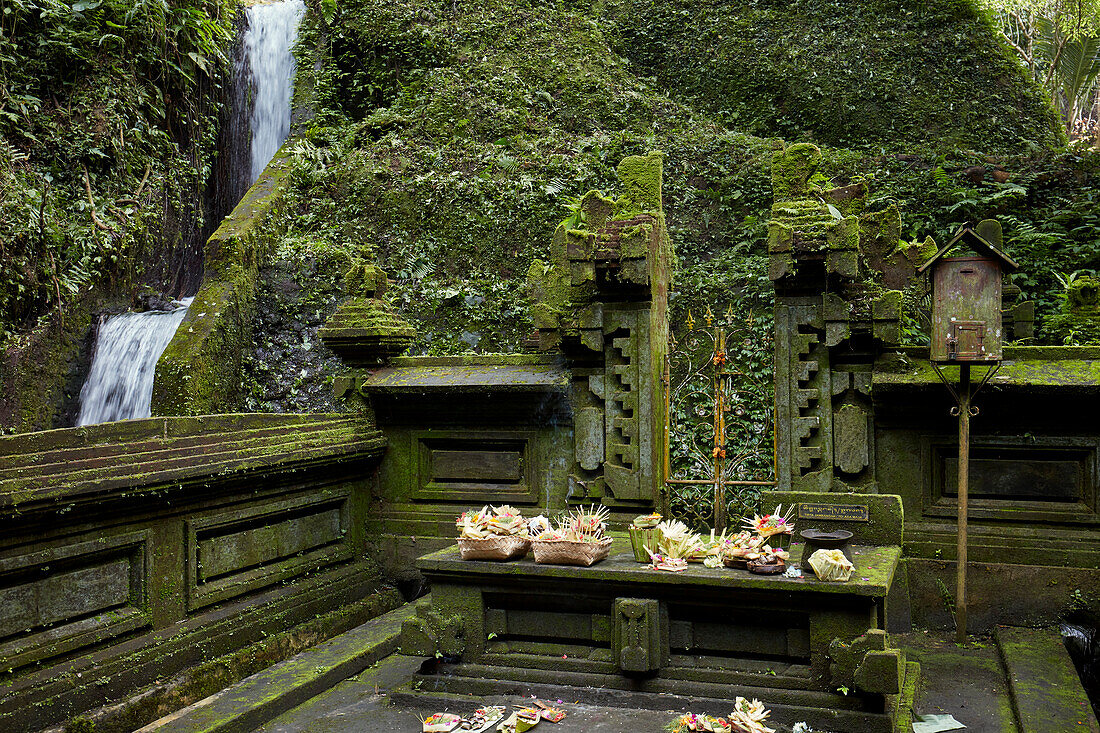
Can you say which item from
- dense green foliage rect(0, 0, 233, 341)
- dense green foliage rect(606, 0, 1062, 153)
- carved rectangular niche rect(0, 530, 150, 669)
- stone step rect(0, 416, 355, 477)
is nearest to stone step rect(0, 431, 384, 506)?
stone step rect(0, 416, 355, 477)

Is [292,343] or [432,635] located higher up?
[292,343]

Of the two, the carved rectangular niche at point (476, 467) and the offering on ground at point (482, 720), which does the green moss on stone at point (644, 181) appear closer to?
the carved rectangular niche at point (476, 467)

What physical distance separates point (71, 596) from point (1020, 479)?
22.4 feet

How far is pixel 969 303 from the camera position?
5652 mm

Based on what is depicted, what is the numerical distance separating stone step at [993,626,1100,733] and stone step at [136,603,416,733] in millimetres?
4520

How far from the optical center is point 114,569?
202 inches

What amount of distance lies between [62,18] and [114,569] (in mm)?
13445

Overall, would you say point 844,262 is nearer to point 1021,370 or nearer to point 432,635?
point 1021,370

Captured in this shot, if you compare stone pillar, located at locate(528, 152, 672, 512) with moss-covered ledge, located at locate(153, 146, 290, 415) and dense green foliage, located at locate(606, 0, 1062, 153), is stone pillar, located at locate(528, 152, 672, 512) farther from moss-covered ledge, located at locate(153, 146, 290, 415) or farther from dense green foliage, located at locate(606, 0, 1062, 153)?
dense green foliage, located at locate(606, 0, 1062, 153)

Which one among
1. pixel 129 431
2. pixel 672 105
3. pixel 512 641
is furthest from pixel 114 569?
pixel 672 105

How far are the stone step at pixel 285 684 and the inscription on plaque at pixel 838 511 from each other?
3.52m

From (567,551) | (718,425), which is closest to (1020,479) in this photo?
(718,425)

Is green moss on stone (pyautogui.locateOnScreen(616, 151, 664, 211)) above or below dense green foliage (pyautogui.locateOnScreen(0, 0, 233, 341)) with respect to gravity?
below

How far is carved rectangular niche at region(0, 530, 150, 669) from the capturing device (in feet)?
14.7
